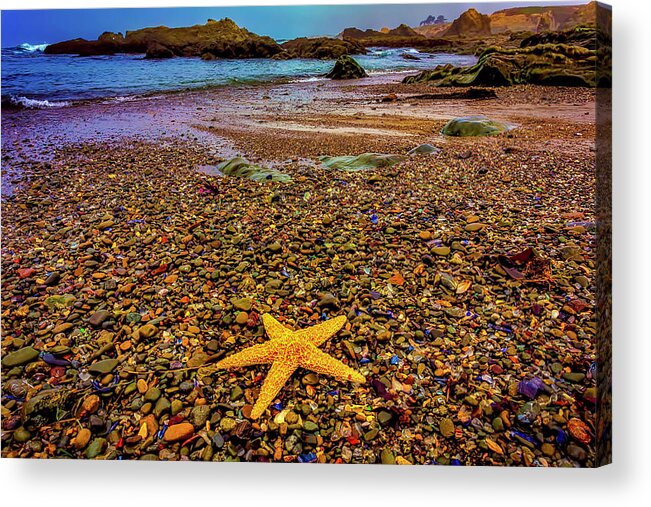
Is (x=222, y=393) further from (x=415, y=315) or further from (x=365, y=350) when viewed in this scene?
(x=415, y=315)

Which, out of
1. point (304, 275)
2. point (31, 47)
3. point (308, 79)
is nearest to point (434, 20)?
point (308, 79)

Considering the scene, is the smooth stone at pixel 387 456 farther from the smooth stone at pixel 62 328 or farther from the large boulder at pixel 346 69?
the large boulder at pixel 346 69

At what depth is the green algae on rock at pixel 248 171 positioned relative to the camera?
100 inches

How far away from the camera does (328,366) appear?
1894mm

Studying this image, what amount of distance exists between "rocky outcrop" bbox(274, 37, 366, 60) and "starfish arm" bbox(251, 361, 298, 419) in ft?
6.15

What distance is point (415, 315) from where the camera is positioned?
2078 millimetres

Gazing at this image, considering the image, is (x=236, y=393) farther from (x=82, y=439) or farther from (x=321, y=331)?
(x=82, y=439)

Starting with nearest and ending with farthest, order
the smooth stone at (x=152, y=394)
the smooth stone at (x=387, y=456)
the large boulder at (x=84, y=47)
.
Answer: the smooth stone at (x=387, y=456), the smooth stone at (x=152, y=394), the large boulder at (x=84, y=47)

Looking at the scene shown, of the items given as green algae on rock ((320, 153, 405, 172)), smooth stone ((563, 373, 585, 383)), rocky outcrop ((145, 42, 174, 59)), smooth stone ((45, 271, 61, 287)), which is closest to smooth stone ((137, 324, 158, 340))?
smooth stone ((45, 271, 61, 287))

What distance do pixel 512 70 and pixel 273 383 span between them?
7.87ft

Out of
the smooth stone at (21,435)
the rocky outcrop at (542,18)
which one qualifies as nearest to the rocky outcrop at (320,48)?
the rocky outcrop at (542,18)

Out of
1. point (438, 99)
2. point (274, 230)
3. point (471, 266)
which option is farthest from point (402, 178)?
point (274, 230)

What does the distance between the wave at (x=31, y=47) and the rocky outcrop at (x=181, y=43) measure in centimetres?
3

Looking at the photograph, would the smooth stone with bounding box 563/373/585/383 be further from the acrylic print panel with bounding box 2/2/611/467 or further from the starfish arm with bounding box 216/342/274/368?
the starfish arm with bounding box 216/342/274/368
